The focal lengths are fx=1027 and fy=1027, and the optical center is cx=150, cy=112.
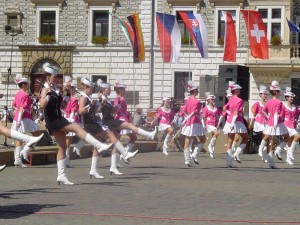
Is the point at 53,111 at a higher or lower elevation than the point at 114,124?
higher

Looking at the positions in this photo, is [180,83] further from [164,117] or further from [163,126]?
[163,126]

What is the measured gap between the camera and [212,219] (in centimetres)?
1208

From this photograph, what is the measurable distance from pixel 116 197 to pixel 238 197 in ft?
5.88

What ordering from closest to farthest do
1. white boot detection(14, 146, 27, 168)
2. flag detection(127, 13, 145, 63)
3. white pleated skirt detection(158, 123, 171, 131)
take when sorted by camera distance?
white boot detection(14, 146, 27, 168) < white pleated skirt detection(158, 123, 171, 131) < flag detection(127, 13, 145, 63)

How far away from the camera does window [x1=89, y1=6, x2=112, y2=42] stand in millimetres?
56844

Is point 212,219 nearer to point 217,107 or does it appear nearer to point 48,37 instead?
point 217,107

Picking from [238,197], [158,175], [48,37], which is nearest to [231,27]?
[48,37]

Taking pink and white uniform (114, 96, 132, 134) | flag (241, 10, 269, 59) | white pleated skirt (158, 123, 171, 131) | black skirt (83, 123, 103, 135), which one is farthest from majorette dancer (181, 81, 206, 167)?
flag (241, 10, 269, 59)

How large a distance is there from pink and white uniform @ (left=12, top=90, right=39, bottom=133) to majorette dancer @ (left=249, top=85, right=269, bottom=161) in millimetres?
6665

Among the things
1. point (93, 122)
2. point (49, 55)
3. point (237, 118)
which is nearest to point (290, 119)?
point (237, 118)

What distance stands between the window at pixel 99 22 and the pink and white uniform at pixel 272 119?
33.4 meters

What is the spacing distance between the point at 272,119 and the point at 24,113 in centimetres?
579

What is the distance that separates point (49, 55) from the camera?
2249 inches

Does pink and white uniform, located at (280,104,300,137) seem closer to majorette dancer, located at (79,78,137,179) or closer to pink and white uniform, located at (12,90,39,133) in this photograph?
pink and white uniform, located at (12,90,39,133)
